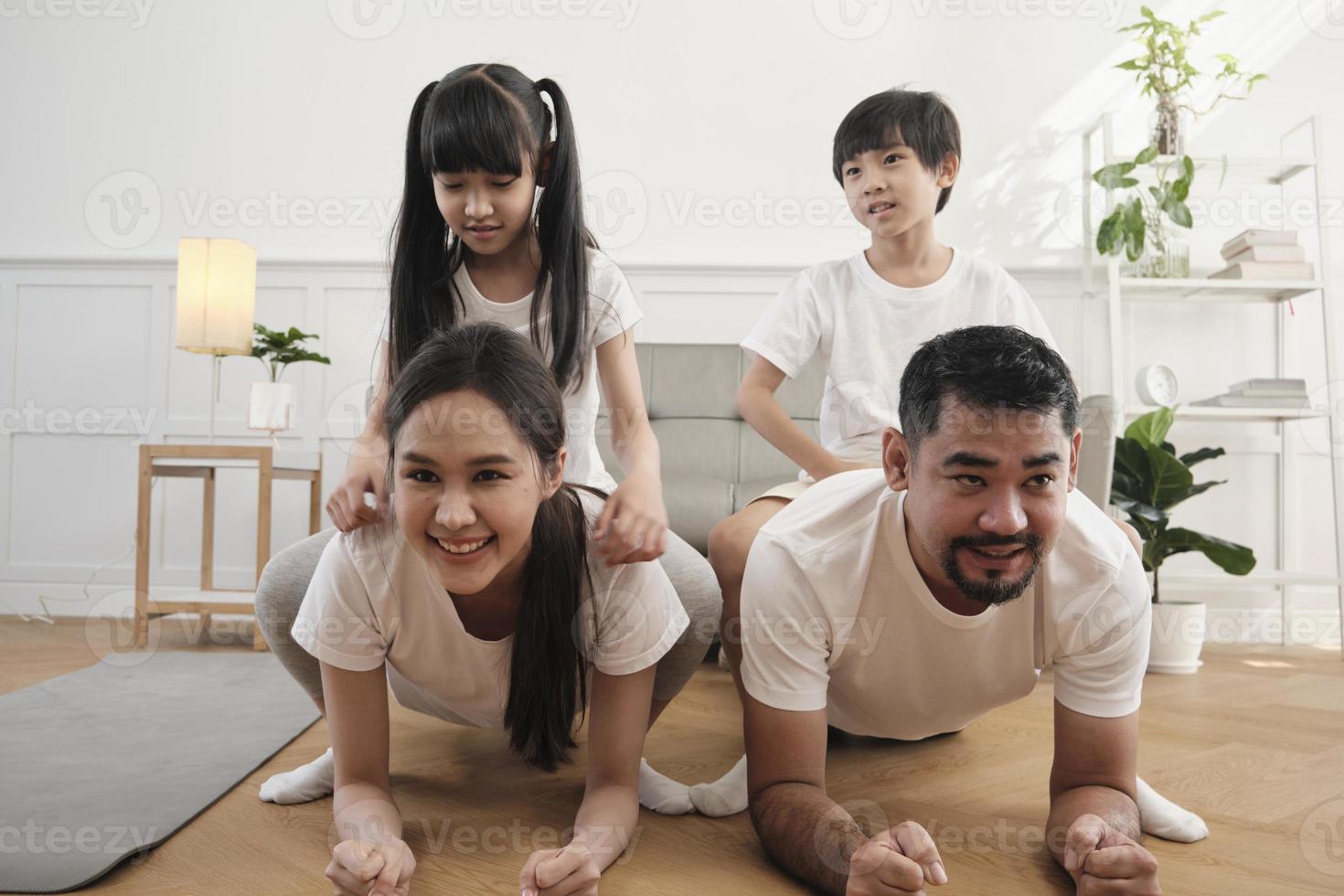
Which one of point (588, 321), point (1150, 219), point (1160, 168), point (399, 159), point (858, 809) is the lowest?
point (858, 809)

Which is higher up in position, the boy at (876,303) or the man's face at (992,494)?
the boy at (876,303)

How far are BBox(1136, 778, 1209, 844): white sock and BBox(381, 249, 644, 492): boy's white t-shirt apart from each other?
77 centimetres

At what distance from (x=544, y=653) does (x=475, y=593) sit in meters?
0.11

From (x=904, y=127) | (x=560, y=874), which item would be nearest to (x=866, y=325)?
(x=904, y=127)

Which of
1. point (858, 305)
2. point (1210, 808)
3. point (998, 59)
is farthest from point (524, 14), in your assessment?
point (1210, 808)

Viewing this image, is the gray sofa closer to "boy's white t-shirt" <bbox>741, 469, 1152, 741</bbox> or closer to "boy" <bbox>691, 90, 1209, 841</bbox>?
"boy" <bbox>691, 90, 1209, 841</bbox>

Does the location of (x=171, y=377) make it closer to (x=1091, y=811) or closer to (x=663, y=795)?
(x=663, y=795)

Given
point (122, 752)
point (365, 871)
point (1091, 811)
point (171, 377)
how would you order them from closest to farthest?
point (365, 871)
point (1091, 811)
point (122, 752)
point (171, 377)

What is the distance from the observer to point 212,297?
251 centimetres

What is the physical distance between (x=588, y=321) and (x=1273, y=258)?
2.39 metres

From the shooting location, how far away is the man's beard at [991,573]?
3.03 ft

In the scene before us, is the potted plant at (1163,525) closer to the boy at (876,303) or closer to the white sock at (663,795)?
the boy at (876,303)

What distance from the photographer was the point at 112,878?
3.23 ft

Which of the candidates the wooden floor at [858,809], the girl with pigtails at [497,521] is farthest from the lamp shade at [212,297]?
the girl with pigtails at [497,521]
